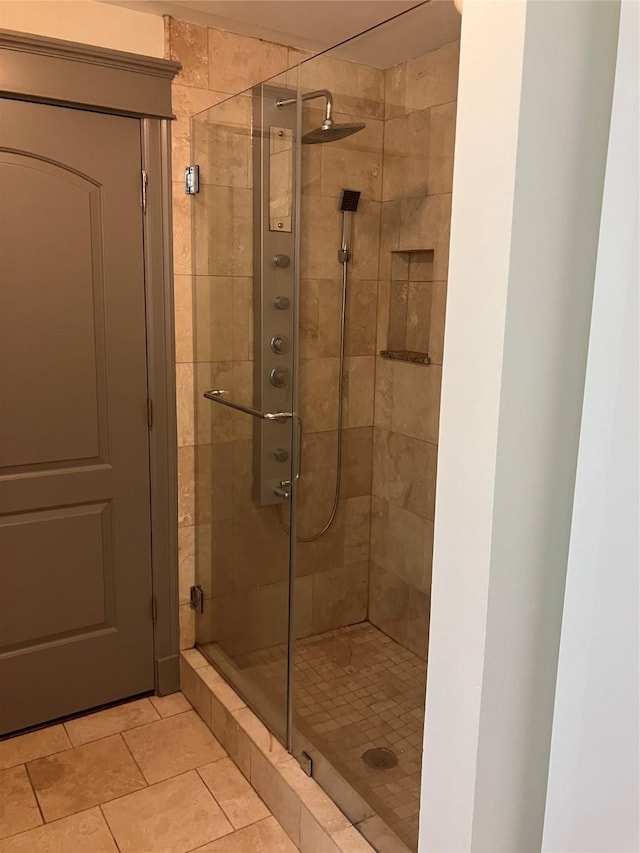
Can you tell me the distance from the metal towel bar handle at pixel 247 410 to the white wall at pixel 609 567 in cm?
132

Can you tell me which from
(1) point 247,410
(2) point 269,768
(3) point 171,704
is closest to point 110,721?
(3) point 171,704

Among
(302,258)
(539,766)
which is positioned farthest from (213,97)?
(539,766)

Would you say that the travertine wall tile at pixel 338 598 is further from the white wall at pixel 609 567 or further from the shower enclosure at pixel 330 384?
the white wall at pixel 609 567

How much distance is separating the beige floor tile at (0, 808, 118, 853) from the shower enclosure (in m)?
0.58

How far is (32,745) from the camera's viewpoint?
2.28 metres

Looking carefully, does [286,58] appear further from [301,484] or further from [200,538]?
[200,538]

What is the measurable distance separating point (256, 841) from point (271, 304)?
1.64 meters

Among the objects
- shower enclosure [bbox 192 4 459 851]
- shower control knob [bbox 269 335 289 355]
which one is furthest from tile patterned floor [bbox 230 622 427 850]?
shower control knob [bbox 269 335 289 355]

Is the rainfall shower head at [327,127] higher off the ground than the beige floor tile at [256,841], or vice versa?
the rainfall shower head at [327,127]

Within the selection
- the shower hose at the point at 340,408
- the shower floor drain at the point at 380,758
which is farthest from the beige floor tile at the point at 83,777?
the shower hose at the point at 340,408

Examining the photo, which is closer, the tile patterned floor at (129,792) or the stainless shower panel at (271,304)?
the tile patterned floor at (129,792)

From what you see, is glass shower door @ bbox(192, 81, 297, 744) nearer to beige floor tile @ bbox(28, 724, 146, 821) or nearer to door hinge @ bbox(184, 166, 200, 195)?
door hinge @ bbox(184, 166, 200, 195)

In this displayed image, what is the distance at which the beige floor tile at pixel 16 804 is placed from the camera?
1942mm

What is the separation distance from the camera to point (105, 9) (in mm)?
2086
